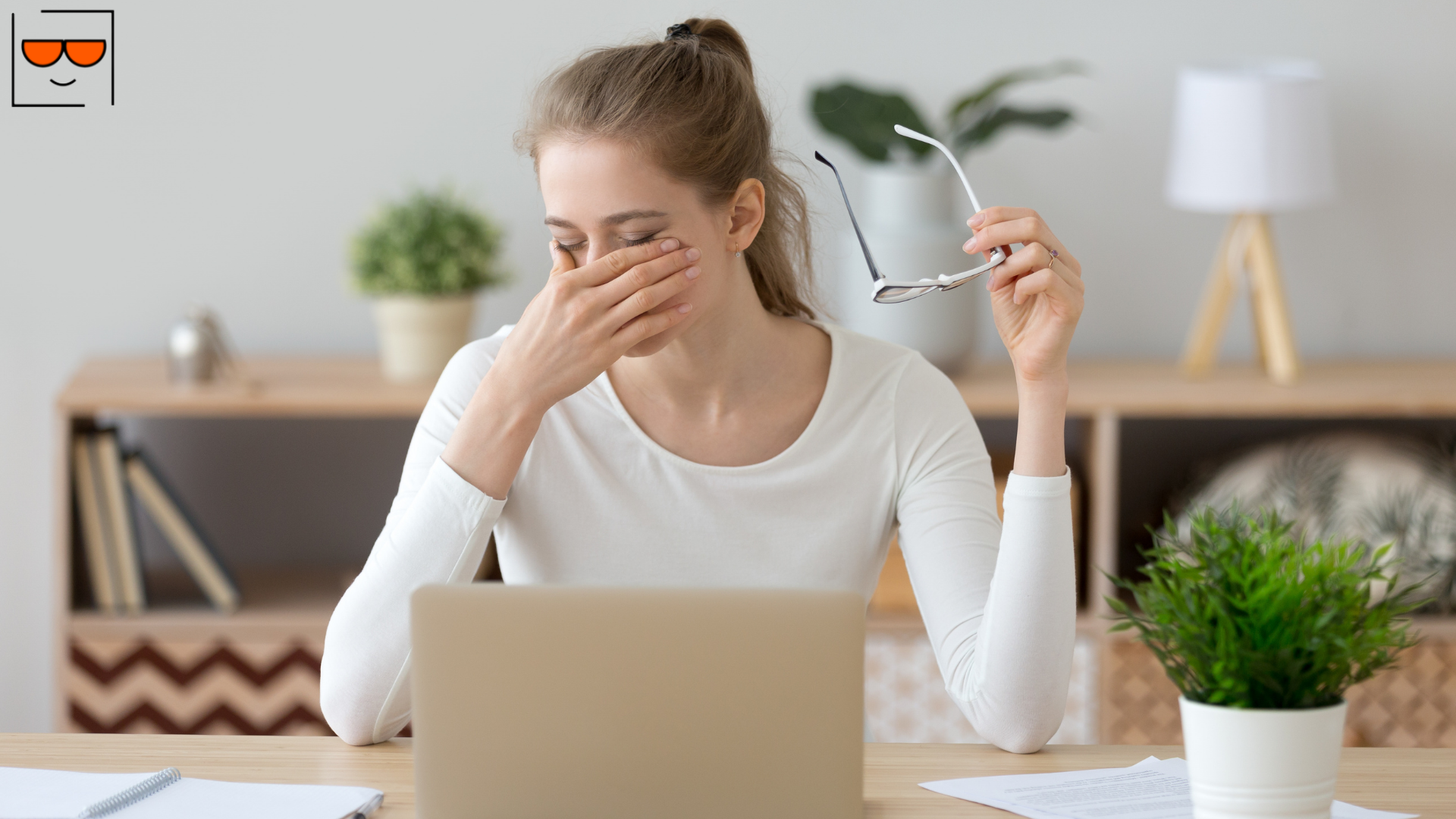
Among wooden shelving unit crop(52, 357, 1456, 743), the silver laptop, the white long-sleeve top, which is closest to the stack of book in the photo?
wooden shelving unit crop(52, 357, 1456, 743)

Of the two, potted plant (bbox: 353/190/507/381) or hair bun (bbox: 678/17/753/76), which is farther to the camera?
potted plant (bbox: 353/190/507/381)

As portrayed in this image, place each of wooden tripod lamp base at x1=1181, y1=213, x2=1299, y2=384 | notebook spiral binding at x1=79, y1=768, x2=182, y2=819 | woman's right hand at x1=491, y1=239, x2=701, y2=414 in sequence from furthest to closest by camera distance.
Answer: wooden tripod lamp base at x1=1181, y1=213, x2=1299, y2=384 < woman's right hand at x1=491, y1=239, x2=701, y2=414 < notebook spiral binding at x1=79, y1=768, x2=182, y2=819

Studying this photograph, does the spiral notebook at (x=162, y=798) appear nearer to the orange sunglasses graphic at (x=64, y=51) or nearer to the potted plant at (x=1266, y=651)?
the potted plant at (x=1266, y=651)

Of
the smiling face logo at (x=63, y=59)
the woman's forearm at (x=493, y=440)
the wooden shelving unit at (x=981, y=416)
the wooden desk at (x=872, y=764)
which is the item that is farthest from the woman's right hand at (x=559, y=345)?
the smiling face logo at (x=63, y=59)

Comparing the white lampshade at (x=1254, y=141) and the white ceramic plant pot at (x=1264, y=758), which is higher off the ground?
the white lampshade at (x=1254, y=141)

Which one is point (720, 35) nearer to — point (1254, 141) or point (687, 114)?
point (687, 114)

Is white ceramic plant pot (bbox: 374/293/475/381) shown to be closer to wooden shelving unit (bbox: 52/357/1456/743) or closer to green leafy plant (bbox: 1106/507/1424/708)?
wooden shelving unit (bbox: 52/357/1456/743)

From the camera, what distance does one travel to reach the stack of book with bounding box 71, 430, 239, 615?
2057 millimetres

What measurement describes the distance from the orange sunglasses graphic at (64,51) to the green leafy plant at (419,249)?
24.2 inches

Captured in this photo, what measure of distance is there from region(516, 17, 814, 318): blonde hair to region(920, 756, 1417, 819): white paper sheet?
1.89 feet

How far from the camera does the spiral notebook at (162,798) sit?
0.89m

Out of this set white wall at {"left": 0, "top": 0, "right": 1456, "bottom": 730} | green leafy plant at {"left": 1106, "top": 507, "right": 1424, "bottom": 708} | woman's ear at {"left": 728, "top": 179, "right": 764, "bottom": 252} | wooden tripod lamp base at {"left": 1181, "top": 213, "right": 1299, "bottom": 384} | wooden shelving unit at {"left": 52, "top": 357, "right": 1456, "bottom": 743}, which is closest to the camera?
green leafy plant at {"left": 1106, "top": 507, "right": 1424, "bottom": 708}

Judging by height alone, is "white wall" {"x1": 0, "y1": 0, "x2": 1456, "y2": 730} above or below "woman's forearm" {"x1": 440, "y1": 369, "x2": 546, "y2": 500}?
above

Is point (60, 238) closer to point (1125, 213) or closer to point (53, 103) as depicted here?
point (53, 103)
